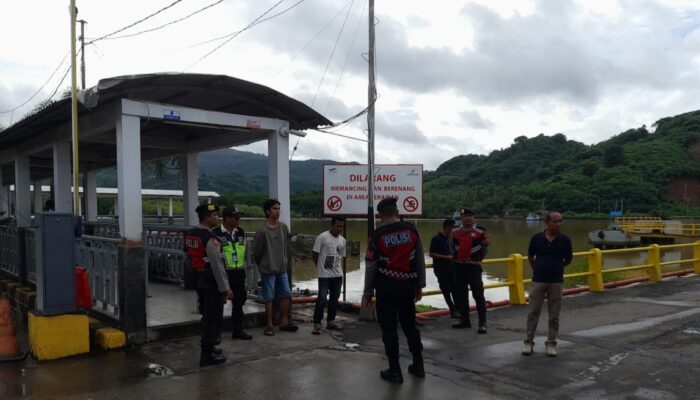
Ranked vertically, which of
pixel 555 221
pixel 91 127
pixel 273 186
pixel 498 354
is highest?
pixel 91 127

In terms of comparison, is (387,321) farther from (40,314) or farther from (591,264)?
(591,264)

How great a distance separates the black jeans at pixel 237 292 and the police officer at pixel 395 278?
2.02 meters

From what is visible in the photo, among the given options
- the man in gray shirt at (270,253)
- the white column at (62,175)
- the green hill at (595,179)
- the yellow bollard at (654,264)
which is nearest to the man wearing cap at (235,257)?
the man in gray shirt at (270,253)

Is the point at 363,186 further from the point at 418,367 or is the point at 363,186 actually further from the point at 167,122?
the point at 418,367

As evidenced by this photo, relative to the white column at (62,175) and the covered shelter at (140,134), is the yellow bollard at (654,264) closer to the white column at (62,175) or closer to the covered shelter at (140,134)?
the covered shelter at (140,134)

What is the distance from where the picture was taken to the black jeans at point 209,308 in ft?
18.6

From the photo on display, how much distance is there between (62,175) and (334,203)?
4802mm

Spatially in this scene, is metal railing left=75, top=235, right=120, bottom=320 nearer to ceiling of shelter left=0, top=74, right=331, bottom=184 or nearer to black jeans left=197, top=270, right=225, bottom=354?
black jeans left=197, top=270, right=225, bottom=354

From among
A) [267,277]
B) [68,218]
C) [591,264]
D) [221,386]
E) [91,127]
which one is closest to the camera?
[221,386]

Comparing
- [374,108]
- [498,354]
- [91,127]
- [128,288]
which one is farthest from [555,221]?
[91,127]

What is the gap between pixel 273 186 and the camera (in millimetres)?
8406

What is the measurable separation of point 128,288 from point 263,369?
203 centimetres

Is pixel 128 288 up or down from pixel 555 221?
down

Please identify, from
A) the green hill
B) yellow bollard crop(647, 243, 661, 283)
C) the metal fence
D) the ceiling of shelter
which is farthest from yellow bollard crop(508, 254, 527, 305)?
the green hill
